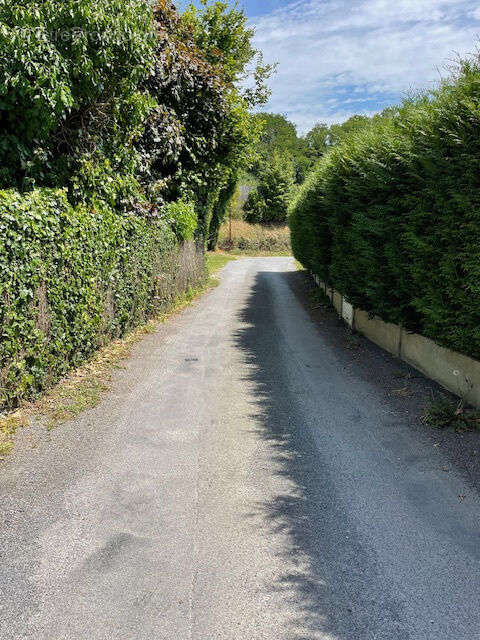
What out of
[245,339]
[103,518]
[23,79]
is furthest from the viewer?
[245,339]

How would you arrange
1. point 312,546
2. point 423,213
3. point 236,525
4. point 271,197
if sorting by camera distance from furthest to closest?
1. point 271,197
2. point 423,213
3. point 236,525
4. point 312,546

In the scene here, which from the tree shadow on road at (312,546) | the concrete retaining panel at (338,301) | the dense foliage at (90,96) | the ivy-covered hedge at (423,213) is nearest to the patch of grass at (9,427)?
the tree shadow on road at (312,546)

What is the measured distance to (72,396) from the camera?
5773mm

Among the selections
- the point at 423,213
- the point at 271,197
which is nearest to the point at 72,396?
the point at 423,213

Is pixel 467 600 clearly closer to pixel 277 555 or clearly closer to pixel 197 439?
pixel 277 555

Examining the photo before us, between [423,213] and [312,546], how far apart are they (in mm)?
4133

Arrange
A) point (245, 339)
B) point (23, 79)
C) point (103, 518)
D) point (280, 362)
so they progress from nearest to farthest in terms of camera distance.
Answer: point (103, 518) < point (23, 79) < point (280, 362) < point (245, 339)

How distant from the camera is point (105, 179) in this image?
311 inches

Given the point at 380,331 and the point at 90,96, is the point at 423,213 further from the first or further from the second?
the point at 90,96

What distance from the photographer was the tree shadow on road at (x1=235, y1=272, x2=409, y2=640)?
97.8 inches

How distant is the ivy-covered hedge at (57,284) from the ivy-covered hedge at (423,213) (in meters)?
4.09

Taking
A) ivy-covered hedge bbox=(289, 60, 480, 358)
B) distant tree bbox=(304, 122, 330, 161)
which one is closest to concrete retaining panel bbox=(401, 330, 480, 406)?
ivy-covered hedge bbox=(289, 60, 480, 358)

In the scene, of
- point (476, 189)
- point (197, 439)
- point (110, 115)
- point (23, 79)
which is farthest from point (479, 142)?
point (110, 115)

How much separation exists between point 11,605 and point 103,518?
87cm
